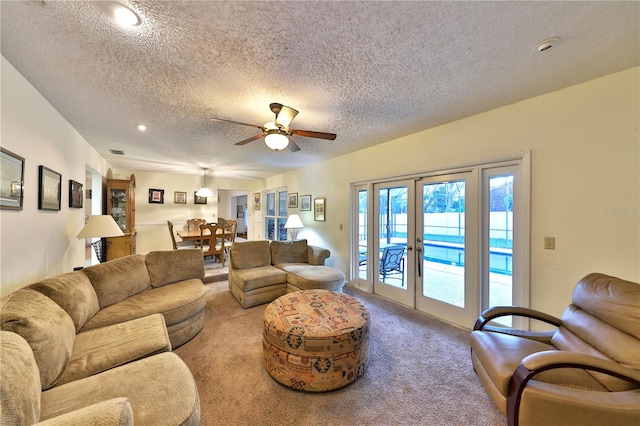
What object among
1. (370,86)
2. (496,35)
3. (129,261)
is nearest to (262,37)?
(370,86)

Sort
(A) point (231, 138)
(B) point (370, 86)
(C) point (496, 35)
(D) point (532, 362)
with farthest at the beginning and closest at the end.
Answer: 1. (A) point (231, 138)
2. (B) point (370, 86)
3. (C) point (496, 35)
4. (D) point (532, 362)

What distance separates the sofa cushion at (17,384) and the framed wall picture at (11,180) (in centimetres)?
118

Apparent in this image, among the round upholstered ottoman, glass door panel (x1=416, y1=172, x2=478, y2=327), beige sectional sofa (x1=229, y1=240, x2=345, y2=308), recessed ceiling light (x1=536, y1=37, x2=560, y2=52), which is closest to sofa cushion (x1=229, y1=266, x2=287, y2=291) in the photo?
beige sectional sofa (x1=229, y1=240, x2=345, y2=308)

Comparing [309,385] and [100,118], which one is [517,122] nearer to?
[309,385]

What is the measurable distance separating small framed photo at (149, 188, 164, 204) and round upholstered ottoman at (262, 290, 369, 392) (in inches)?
237

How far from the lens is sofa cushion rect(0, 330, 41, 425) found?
2.76 ft

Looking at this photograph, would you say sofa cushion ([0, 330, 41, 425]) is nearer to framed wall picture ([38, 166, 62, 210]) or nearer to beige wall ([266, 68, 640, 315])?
framed wall picture ([38, 166, 62, 210])

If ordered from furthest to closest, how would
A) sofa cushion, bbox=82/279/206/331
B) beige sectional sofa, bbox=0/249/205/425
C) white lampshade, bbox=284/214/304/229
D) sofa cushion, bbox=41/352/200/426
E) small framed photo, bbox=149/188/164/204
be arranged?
small framed photo, bbox=149/188/164/204, white lampshade, bbox=284/214/304/229, sofa cushion, bbox=82/279/206/331, sofa cushion, bbox=41/352/200/426, beige sectional sofa, bbox=0/249/205/425

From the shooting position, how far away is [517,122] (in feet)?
7.52

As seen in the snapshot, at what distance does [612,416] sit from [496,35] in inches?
83.6

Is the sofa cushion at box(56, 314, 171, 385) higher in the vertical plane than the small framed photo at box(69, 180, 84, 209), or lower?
lower

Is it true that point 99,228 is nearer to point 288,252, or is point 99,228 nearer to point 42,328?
point 42,328

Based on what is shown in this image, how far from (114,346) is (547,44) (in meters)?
3.51

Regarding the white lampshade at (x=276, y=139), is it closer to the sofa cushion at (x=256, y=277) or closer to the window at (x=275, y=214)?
the sofa cushion at (x=256, y=277)
